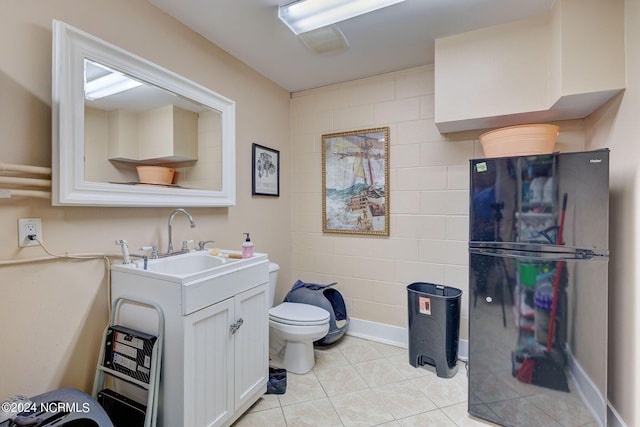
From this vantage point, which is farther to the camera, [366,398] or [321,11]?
[366,398]

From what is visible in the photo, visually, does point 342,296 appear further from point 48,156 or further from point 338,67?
point 48,156

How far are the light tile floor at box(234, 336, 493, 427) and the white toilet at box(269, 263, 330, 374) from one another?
9cm

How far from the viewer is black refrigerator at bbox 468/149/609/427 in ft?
4.87

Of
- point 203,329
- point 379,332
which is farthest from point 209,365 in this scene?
point 379,332

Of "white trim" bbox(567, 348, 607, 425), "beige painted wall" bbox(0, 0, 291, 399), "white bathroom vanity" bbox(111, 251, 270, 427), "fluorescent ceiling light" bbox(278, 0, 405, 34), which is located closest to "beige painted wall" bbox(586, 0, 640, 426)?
"white trim" bbox(567, 348, 607, 425)

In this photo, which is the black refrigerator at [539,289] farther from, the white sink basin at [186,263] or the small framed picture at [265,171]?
the small framed picture at [265,171]

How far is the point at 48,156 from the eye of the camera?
1.37 metres

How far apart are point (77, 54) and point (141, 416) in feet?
5.74

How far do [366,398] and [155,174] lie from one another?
1.99m

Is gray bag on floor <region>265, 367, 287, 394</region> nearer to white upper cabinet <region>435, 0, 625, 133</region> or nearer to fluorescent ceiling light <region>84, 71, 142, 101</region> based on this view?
fluorescent ceiling light <region>84, 71, 142, 101</region>

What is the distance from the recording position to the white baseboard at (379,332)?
104 inches

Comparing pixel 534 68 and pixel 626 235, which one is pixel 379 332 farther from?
pixel 534 68

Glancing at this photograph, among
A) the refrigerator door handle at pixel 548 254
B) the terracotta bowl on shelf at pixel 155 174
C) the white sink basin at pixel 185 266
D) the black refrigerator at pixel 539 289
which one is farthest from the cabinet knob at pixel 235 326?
the refrigerator door handle at pixel 548 254

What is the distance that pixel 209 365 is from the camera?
1497 millimetres
